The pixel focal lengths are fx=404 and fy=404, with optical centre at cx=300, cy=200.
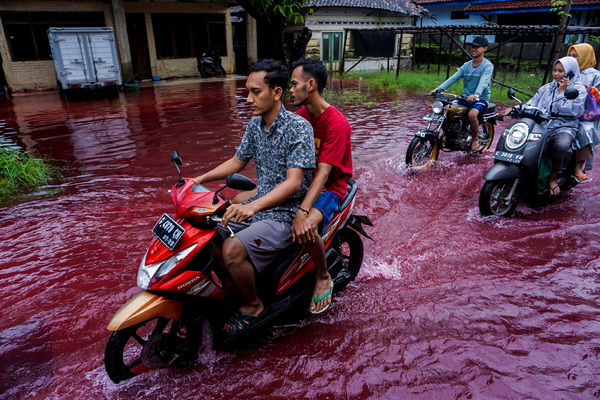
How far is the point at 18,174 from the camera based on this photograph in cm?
585

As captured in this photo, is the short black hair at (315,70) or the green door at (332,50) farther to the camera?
the green door at (332,50)

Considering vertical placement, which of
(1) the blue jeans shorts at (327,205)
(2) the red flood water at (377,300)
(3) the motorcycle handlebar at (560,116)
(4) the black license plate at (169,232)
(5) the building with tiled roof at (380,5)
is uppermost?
(5) the building with tiled roof at (380,5)

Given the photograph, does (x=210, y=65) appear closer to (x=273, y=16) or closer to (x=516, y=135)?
(x=273, y=16)

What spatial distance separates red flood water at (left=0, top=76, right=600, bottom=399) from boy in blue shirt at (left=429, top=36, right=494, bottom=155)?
83 centimetres

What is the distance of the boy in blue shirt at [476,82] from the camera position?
662 cm

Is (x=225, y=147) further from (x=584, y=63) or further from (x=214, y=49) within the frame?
(x=214, y=49)

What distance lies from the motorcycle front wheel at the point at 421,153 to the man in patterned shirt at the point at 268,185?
3939mm

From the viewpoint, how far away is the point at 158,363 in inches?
99.6

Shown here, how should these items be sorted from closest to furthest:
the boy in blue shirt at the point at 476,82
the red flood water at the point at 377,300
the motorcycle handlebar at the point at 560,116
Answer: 1. the red flood water at the point at 377,300
2. the motorcycle handlebar at the point at 560,116
3. the boy in blue shirt at the point at 476,82

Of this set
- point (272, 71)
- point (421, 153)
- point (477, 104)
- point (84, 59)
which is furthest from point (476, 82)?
point (84, 59)

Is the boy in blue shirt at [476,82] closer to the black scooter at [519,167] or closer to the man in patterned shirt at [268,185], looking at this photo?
the black scooter at [519,167]

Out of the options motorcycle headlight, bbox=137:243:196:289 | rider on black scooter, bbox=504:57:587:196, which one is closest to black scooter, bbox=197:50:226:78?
rider on black scooter, bbox=504:57:587:196

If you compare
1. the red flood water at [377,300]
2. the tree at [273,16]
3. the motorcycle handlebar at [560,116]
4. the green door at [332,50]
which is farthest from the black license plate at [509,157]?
the green door at [332,50]

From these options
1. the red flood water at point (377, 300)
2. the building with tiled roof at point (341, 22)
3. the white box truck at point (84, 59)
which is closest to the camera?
the red flood water at point (377, 300)
